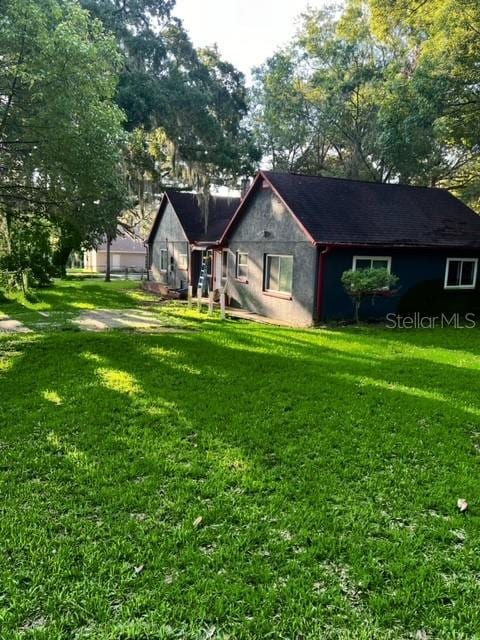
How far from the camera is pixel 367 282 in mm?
12508

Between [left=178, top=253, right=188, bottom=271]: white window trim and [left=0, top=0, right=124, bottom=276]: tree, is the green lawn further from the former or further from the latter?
[left=178, top=253, right=188, bottom=271]: white window trim

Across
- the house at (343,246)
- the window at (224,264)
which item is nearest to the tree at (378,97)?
the house at (343,246)

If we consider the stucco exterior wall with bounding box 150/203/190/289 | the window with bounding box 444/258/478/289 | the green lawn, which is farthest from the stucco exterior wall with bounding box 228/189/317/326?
the green lawn

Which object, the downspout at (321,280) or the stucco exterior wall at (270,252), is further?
the stucco exterior wall at (270,252)

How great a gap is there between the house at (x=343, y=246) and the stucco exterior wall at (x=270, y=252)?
1.2 inches

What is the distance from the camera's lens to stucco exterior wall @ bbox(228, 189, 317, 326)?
44.4ft

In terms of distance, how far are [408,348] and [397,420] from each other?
Answer: 4969 mm

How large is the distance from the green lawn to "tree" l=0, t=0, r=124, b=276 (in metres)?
3.58

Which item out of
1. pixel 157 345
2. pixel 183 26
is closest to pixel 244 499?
pixel 157 345

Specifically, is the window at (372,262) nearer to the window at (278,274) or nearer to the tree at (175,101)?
the window at (278,274)

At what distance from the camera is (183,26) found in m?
21.0

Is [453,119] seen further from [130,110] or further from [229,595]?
[229,595]

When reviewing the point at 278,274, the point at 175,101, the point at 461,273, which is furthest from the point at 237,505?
the point at 175,101

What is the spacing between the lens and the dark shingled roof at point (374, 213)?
13789 mm
